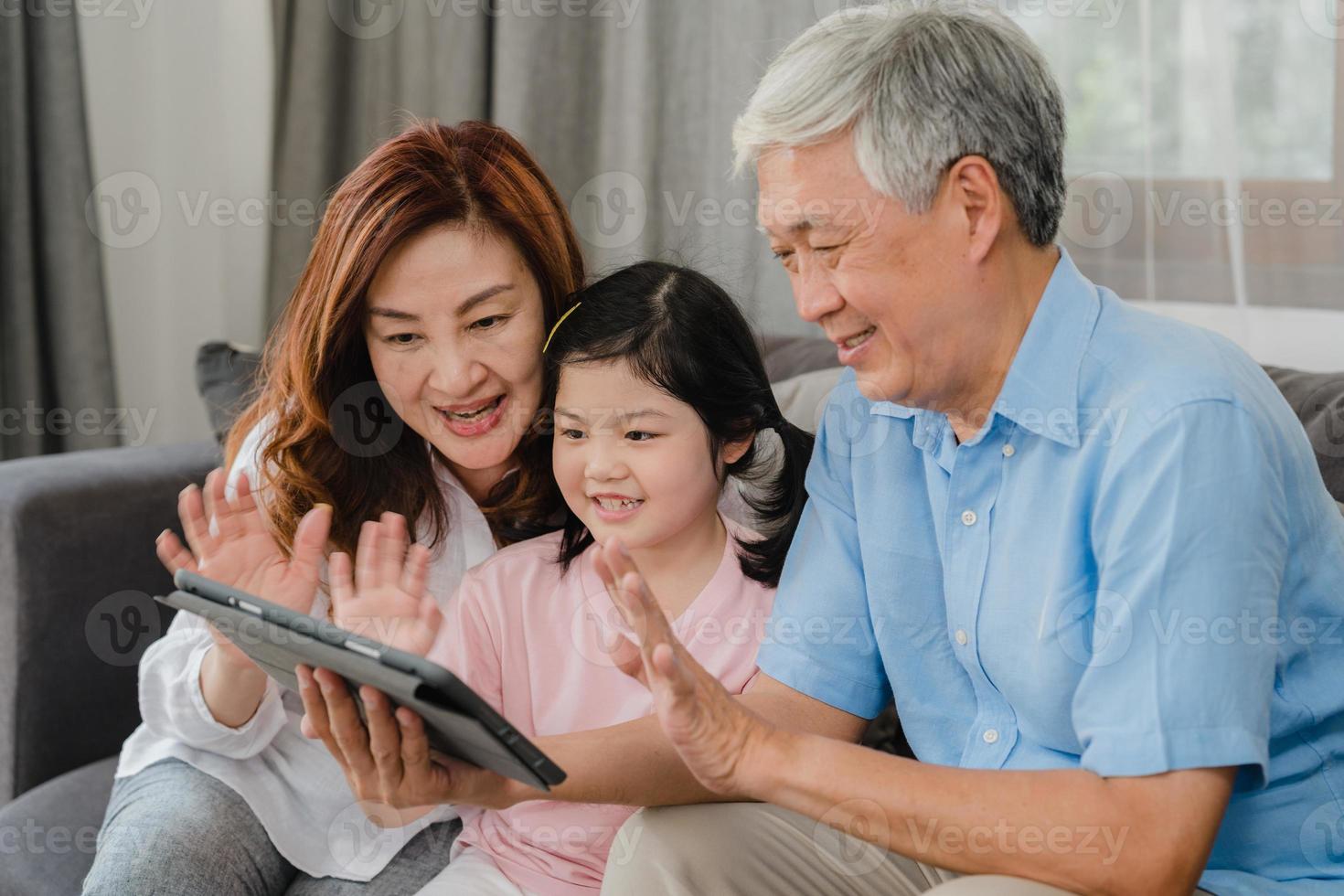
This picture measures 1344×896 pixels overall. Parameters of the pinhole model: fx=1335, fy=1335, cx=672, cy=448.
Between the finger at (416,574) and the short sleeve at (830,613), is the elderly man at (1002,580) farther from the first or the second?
the finger at (416,574)

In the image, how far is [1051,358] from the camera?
1142 millimetres

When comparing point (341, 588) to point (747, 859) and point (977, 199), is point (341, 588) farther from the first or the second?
point (977, 199)

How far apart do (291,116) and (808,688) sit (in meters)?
2.19

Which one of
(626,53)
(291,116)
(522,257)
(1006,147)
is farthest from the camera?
(291,116)

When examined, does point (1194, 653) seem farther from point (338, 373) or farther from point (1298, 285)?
point (1298, 285)

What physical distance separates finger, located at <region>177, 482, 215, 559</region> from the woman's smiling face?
270 millimetres

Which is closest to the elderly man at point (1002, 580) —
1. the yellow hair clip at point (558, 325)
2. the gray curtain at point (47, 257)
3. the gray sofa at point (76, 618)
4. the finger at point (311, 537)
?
the finger at point (311, 537)

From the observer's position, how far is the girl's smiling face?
55.2 inches

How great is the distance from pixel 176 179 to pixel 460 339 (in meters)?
1.73

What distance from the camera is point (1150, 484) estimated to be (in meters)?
1.02

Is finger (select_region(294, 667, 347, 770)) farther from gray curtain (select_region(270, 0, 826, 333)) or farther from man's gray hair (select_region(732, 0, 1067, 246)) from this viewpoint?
gray curtain (select_region(270, 0, 826, 333))

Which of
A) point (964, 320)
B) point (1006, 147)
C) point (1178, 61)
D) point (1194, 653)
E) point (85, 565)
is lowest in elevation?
point (85, 565)

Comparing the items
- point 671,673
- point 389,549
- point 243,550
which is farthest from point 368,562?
point 671,673

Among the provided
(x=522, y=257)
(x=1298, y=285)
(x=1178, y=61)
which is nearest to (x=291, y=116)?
(x=522, y=257)
